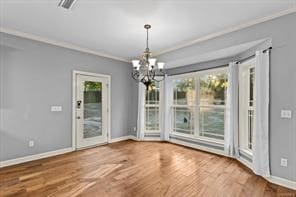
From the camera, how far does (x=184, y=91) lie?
5.25 meters

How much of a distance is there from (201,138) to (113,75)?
3.36m

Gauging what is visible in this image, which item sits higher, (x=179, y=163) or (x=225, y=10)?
(x=225, y=10)

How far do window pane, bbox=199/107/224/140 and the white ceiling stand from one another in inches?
81.2

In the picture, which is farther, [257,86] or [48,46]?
[48,46]

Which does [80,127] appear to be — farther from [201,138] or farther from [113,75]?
[201,138]

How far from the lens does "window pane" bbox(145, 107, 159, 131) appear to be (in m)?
5.67

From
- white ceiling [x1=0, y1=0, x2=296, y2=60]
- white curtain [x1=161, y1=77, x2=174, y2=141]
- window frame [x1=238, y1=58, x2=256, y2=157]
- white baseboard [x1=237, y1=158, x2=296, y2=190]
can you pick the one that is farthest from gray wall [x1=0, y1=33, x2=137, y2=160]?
white baseboard [x1=237, y1=158, x2=296, y2=190]

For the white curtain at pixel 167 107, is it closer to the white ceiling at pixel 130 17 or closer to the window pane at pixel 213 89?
the window pane at pixel 213 89

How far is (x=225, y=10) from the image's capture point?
2613 millimetres

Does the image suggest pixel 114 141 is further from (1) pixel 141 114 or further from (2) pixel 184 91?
(2) pixel 184 91

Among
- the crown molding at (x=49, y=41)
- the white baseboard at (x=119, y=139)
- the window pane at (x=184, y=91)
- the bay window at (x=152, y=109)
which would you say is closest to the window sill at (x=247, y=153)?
the window pane at (x=184, y=91)

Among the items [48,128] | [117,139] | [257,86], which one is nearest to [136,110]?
[117,139]

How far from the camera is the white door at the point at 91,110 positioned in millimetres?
4543

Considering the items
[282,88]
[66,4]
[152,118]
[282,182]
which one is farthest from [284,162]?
[66,4]
